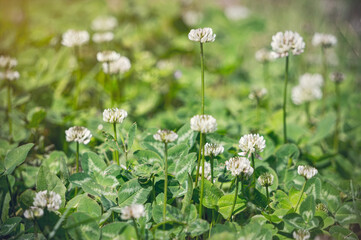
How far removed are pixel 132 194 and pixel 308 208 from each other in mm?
632

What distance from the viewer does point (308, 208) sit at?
129cm

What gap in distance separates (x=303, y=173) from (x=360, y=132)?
45.0 inches

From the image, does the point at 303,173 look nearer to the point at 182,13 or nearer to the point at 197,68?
the point at 197,68

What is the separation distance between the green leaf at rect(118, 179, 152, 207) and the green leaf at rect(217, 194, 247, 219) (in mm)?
267

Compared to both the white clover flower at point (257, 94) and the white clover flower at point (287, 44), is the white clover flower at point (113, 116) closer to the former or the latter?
the white clover flower at point (287, 44)

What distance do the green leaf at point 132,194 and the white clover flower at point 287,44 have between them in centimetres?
79

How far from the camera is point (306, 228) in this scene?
1265mm

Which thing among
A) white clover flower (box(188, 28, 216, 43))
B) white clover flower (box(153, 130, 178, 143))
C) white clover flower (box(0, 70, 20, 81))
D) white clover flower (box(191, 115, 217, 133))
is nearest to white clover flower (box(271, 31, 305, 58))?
white clover flower (box(188, 28, 216, 43))

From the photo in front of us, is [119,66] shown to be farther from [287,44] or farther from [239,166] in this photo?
[239,166]

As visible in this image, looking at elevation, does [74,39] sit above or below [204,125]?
above

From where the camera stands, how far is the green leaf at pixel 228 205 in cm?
133

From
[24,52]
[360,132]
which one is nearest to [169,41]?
[24,52]

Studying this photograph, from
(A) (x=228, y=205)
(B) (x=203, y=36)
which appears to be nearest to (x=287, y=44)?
(B) (x=203, y=36)

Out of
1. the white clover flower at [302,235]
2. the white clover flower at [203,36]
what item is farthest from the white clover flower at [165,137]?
the white clover flower at [302,235]
